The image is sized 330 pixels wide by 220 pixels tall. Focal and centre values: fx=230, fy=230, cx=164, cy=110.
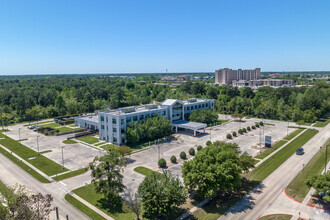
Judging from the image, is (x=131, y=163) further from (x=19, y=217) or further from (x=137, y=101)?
(x=137, y=101)

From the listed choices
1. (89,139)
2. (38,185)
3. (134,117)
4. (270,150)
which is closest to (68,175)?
(38,185)

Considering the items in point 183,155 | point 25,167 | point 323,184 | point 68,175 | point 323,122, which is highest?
point 323,184

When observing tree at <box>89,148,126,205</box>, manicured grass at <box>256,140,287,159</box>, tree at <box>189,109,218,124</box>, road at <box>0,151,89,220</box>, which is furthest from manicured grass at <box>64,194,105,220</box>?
tree at <box>189,109,218,124</box>

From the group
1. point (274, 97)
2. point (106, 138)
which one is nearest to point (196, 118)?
point (106, 138)

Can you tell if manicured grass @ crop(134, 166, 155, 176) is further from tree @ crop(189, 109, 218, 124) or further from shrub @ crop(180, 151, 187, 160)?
tree @ crop(189, 109, 218, 124)

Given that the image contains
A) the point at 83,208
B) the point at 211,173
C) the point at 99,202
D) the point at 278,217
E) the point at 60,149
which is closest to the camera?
the point at 278,217

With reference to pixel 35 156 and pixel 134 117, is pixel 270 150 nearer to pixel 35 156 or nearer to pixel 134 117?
pixel 134 117
